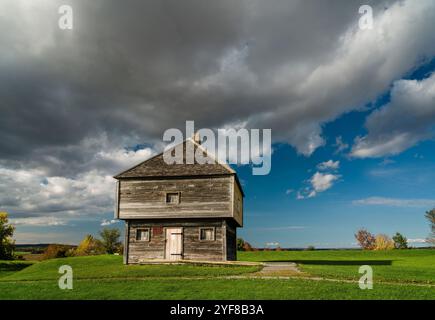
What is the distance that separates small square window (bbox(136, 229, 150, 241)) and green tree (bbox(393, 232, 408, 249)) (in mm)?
53951

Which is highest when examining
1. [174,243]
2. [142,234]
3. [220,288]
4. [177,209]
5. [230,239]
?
[177,209]

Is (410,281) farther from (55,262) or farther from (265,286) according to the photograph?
(55,262)

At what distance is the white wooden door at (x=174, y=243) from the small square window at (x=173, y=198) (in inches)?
83.1

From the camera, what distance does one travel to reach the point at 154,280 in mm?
18016

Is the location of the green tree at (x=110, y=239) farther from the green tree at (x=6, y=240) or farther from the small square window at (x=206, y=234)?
the small square window at (x=206, y=234)

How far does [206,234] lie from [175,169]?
5.42 metres

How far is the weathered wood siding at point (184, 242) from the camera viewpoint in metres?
26.8

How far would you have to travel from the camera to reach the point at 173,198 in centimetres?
2736

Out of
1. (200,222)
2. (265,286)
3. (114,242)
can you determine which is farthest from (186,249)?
(114,242)

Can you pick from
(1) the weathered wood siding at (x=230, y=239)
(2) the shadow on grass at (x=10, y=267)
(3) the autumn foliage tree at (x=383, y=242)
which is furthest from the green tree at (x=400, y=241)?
(2) the shadow on grass at (x=10, y=267)

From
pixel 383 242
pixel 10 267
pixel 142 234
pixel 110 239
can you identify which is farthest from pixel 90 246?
pixel 383 242

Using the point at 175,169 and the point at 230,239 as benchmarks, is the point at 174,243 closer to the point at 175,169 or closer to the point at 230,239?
the point at 230,239
